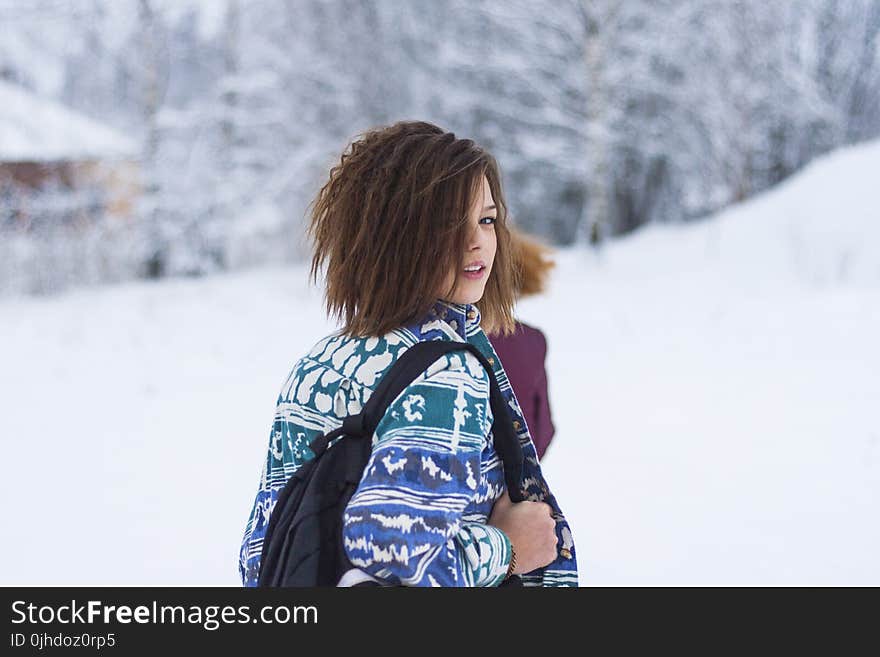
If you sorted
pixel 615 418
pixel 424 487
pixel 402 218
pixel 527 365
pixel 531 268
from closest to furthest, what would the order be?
pixel 424 487, pixel 402 218, pixel 527 365, pixel 531 268, pixel 615 418

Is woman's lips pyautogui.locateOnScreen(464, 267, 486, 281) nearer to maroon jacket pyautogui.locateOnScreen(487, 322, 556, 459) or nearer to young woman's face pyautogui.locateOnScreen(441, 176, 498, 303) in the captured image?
young woman's face pyautogui.locateOnScreen(441, 176, 498, 303)

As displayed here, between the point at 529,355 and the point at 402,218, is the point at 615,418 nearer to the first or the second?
the point at 529,355

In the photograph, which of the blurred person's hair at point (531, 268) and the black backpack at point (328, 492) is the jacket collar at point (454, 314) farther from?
the blurred person's hair at point (531, 268)

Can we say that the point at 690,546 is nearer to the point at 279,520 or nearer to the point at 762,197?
the point at 279,520

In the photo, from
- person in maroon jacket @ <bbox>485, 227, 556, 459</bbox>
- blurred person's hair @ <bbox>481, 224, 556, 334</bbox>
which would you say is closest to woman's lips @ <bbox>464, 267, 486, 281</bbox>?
person in maroon jacket @ <bbox>485, 227, 556, 459</bbox>

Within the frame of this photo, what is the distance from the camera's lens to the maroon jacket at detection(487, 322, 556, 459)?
8.54ft

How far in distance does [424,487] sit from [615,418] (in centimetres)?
526

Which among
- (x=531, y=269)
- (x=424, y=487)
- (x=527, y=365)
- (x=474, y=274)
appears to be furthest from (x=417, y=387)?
(x=531, y=269)

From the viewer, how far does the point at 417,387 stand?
1214mm

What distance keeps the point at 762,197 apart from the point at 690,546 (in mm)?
11692

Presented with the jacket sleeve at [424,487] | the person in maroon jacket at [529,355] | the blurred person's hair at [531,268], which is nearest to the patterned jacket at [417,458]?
the jacket sleeve at [424,487]

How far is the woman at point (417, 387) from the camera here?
3.84ft

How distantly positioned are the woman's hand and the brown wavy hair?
1.23ft

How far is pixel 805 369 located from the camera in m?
6.89
